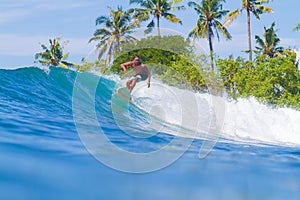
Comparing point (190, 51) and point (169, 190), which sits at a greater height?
point (190, 51)

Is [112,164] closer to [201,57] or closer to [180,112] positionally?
[180,112]

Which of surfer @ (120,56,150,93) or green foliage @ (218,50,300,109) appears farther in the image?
green foliage @ (218,50,300,109)

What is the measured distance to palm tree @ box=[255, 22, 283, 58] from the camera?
32.9 meters

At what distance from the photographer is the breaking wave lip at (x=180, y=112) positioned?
10.3 meters

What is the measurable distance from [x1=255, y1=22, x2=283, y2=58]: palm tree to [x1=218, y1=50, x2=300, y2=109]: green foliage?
330 inches

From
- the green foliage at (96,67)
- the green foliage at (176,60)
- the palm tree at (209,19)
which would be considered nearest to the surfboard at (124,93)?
the green foliage at (176,60)

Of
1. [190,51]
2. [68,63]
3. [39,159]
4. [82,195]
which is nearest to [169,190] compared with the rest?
[82,195]

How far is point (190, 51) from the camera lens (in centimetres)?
2944

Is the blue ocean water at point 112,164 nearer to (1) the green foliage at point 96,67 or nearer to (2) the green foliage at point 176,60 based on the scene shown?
(2) the green foliage at point 176,60

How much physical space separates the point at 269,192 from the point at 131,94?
691cm

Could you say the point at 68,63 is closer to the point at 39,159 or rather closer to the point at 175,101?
the point at 175,101

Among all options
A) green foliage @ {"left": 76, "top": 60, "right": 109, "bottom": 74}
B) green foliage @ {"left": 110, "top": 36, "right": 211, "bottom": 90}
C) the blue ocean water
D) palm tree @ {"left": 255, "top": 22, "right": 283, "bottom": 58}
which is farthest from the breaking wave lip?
palm tree @ {"left": 255, "top": 22, "right": 283, "bottom": 58}

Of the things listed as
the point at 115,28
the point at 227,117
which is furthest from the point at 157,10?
the point at 227,117

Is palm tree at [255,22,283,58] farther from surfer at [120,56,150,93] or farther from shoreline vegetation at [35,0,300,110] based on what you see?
surfer at [120,56,150,93]
